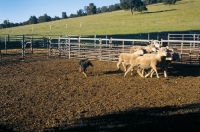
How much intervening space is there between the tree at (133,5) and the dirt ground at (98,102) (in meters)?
65.5

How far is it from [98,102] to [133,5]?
72.9 meters

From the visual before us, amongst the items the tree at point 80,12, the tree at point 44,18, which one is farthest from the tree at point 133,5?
the tree at point 80,12

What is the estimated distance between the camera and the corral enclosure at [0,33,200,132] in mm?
6715

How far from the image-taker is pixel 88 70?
1438 cm

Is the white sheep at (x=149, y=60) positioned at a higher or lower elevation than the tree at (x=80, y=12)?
lower

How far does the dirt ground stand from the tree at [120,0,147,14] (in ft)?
215

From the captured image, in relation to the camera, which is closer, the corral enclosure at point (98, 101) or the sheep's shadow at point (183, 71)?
the corral enclosure at point (98, 101)

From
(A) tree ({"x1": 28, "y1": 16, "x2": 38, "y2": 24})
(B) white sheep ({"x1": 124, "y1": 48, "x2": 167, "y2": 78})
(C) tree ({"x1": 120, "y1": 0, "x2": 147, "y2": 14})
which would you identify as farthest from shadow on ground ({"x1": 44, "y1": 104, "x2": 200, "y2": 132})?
(A) tree ({"x1": 28, "y1": 16, "x2": 38, "y2": 24})

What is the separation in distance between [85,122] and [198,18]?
56358mm

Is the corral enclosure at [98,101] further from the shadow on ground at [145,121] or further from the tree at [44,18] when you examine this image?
the tree at [44,18]

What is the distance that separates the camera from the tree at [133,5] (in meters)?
77.0

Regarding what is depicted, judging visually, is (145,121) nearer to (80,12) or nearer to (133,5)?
(133,5)

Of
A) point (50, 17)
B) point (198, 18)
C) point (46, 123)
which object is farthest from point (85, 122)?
point (50, 17)

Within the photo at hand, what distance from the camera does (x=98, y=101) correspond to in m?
8.64
